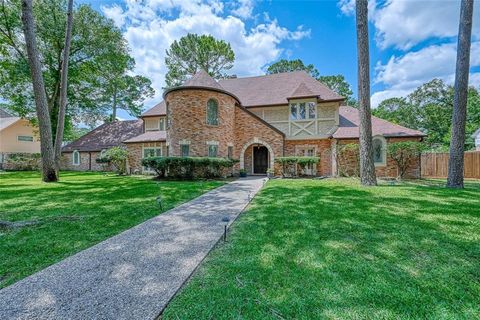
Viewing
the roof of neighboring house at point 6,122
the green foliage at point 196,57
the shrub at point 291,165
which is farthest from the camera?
the green foliage at point 196,57

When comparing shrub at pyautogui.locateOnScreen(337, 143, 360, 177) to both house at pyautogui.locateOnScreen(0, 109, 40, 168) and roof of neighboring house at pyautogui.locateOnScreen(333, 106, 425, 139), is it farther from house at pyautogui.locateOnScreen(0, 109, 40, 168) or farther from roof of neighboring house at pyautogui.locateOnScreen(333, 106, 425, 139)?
house at pyautogui.locateOnScreen(0, 109, 40, 168)

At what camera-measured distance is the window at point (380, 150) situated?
13.7 meters

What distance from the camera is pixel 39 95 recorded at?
11.1m

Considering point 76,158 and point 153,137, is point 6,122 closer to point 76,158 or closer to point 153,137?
point 76,158

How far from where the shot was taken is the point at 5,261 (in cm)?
303

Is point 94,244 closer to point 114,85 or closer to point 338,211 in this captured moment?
point 338,211

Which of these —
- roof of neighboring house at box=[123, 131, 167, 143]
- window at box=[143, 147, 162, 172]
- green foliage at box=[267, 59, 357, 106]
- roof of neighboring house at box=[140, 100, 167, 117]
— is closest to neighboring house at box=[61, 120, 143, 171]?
roof of neighboring house at box=[140, 100, 167, 117]

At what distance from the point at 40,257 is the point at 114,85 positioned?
30903 millimetres

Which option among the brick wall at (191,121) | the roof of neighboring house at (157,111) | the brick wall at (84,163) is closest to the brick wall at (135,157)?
the roof of neighboring house at (157,111)

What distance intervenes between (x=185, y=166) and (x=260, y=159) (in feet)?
21.9

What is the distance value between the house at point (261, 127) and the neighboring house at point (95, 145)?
576cm

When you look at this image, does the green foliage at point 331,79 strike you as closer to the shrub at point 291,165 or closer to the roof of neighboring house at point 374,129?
the roof of neighboring house at point 374,129

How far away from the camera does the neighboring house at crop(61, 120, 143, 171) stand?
2309 centimetres

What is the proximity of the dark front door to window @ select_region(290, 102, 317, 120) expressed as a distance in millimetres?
3243
